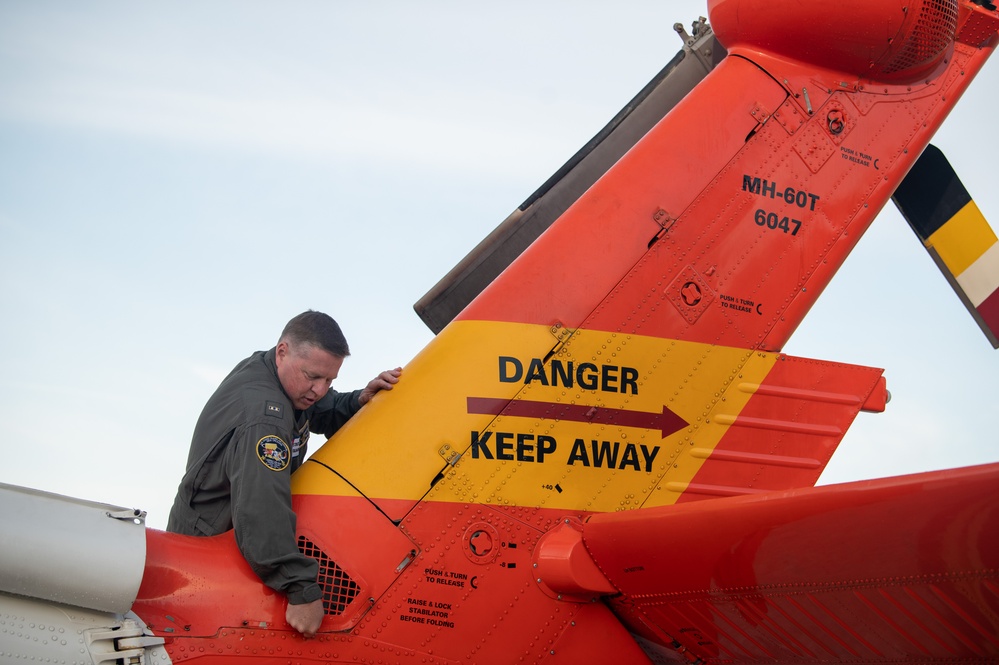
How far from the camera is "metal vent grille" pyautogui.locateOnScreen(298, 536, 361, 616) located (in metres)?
3.96

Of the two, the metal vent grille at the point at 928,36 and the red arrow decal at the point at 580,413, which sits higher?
the metal vent grille at the point at 928,36

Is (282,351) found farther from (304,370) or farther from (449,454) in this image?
(449,454)

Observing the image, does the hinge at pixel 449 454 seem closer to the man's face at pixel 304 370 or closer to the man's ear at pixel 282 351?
the man's face at pixel 304 370

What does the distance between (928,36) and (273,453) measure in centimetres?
409

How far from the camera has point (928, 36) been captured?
16.9 ft

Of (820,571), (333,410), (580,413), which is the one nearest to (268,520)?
(333,410)

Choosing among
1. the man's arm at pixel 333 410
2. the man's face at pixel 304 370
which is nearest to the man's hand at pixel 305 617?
the man's face at pixel 304 370

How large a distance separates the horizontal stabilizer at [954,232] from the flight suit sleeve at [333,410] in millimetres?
3405

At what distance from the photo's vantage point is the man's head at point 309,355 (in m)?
4.38

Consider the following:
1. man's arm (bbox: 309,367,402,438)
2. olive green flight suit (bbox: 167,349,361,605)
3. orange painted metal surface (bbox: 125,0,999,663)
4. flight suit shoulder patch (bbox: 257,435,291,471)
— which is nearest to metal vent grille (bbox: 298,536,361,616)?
orange painted metal surface (bbox: 125,0,999,663)

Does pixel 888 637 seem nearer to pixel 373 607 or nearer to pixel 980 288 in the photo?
pixel 373 607

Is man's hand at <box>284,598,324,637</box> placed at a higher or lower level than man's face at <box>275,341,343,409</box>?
lower

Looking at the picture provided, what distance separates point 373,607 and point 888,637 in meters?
2.02

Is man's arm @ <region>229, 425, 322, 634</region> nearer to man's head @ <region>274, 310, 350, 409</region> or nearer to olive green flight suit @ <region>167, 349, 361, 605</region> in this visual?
olive green flight suit @ <region>167, 349, 361, 605</region>
